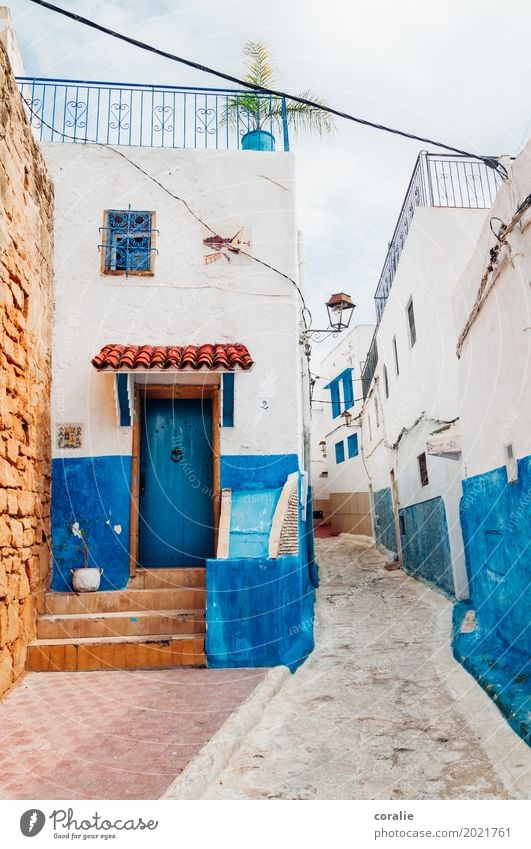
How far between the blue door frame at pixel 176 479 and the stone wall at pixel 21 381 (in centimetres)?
120

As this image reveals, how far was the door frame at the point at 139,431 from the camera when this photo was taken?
6648 mm

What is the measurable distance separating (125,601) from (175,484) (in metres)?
1.62

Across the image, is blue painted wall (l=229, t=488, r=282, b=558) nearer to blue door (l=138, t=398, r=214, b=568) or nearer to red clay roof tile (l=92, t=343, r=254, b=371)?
blue door (l=138, t=398, r=214, b=568)

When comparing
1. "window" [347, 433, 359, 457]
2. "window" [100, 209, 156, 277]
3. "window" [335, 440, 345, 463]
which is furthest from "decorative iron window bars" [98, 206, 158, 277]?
"window" [335, 440, 345, 463]

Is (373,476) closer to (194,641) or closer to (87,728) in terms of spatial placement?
(194,641)

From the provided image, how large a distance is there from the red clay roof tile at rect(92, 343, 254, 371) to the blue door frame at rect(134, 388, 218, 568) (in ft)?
2.32

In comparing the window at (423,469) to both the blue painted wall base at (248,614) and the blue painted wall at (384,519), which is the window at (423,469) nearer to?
the blue painted wall at (384,519)

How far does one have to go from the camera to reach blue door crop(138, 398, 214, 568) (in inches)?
279

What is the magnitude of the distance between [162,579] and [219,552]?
0.97 metres

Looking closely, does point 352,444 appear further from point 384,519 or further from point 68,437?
point 68,437

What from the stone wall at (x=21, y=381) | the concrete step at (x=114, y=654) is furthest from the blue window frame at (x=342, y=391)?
the concrete step at (x=114, y=654)

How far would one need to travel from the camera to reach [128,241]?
7.21 meters

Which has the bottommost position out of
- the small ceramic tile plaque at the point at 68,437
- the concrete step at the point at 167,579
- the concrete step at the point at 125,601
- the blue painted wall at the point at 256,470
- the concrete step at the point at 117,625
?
the concrete step at the point at 117,625

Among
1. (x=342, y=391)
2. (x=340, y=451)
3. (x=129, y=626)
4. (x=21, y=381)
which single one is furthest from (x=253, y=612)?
(x=342, y=391)
